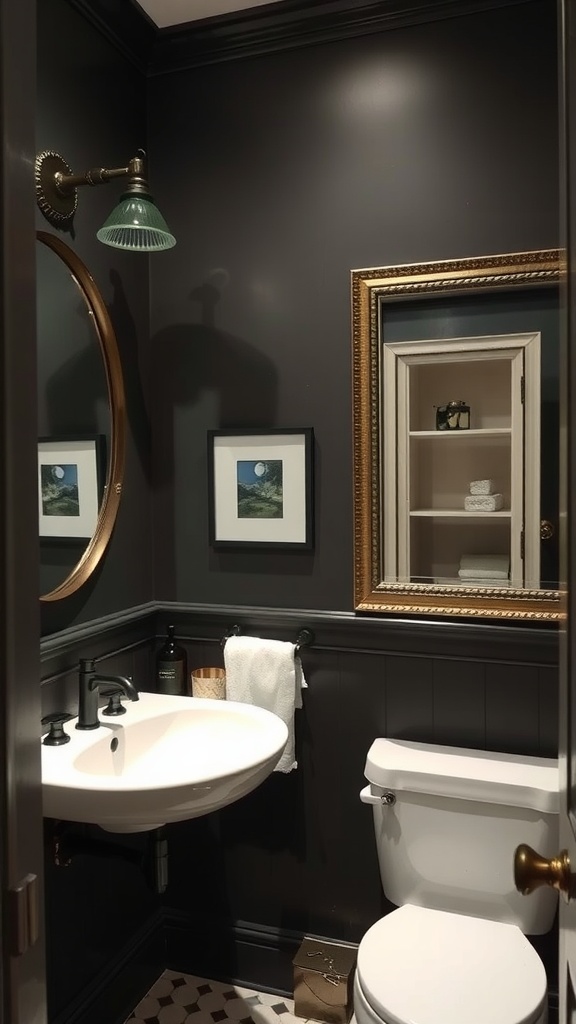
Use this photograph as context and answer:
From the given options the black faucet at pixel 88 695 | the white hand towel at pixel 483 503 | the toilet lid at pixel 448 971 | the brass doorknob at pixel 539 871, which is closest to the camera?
the brass doorknob at pixel 539 871

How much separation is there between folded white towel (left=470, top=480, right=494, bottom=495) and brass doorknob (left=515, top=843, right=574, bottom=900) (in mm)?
1161

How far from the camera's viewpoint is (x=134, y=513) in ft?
6.97

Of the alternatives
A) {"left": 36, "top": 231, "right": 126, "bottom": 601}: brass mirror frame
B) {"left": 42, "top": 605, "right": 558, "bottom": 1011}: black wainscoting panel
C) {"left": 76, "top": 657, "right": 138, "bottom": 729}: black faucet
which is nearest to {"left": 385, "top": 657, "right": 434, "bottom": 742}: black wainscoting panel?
{"left": 42, "top": 605, "right": 558, "bottom": 1011}: black wainscoting panel

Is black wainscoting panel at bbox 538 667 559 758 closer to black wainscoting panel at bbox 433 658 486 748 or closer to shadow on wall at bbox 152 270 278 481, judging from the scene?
black wainscoting panel at bbox 433 658 486 748

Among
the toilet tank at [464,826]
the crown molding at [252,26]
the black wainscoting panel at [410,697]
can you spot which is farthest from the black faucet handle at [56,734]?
the crown molding at [252,26]

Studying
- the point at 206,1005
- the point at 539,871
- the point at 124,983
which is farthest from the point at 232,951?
the point at 539,871

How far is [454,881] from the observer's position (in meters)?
1.74

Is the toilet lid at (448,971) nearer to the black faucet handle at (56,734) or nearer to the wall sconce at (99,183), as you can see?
the black faucet handle at (56,734)

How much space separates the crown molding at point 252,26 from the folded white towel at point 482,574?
140 cm

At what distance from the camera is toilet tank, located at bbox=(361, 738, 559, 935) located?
5.50 feet

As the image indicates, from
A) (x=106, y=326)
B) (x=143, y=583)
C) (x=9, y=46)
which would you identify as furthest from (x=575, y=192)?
(x=143, y=583)

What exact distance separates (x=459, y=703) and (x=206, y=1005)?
1.08 metres

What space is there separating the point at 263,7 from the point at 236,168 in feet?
1.31

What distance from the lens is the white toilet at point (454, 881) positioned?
56.6 inches
